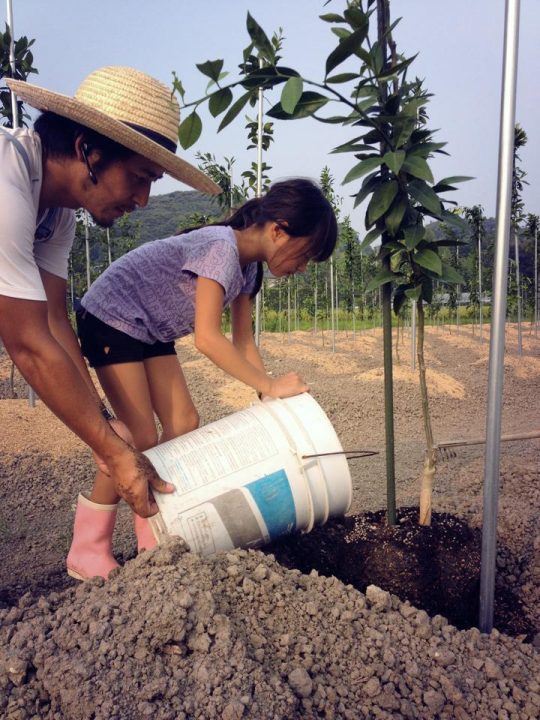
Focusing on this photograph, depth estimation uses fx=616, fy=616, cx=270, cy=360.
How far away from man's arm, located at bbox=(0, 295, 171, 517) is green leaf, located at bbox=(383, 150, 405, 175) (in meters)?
1.20

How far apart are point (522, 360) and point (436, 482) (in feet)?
27.0

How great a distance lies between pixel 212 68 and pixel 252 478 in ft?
4.27

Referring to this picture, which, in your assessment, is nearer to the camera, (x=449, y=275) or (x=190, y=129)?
(x=190, y=129)

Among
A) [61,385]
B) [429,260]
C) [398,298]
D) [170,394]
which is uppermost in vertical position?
[429,260]

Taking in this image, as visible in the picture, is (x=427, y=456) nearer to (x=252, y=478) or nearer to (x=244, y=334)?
(x=252, y=478)

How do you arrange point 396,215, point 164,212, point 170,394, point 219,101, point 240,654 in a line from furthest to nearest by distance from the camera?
point 164,212 < point 170,394 < point 396,215 < point 219,101 < point 240,654

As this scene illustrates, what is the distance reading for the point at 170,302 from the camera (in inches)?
97.8

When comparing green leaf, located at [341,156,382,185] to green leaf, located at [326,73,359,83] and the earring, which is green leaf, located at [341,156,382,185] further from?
the earring

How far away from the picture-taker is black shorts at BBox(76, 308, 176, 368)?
2402mm

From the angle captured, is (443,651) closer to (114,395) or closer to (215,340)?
(215,340)

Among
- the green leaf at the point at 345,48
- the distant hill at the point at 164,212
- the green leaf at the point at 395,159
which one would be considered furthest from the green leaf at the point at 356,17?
the distant hill at the point at 164,212

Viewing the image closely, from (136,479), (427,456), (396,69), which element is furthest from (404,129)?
(136,479)

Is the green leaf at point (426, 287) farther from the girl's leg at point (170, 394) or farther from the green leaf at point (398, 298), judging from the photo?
the girl's leg at point (170, 394)

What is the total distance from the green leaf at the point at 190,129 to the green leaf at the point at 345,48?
0.53 metres
